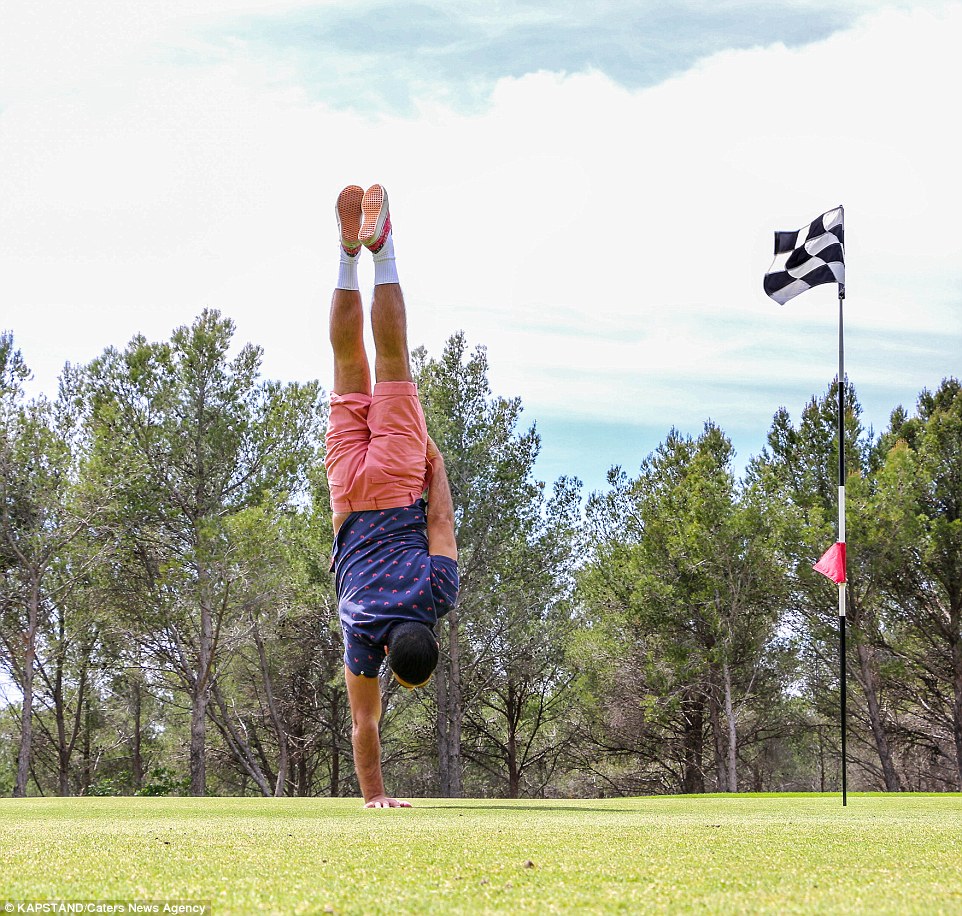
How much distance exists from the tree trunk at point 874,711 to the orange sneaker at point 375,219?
26196mm

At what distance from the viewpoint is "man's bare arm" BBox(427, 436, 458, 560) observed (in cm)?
666

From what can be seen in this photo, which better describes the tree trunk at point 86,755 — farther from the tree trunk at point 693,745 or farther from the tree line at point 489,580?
the tree trunk at point 693,745

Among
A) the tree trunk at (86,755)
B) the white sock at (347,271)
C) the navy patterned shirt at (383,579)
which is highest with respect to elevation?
the white sock at (347,271)

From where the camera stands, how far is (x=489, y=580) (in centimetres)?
3023

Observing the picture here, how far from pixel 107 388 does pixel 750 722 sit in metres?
22.4

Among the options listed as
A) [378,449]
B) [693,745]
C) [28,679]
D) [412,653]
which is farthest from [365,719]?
[693,745]

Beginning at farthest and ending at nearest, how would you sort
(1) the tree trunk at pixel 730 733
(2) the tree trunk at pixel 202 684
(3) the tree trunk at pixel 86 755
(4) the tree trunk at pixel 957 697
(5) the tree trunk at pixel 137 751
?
(3) the tree trunk at pixel 86 755, (5) the tree trunk at pixel 137 751, (1) the tree trunk at pixel 730 733, (4) the tree trunk at pixel 957 697, (2) the tree trunk at pixel 202 684

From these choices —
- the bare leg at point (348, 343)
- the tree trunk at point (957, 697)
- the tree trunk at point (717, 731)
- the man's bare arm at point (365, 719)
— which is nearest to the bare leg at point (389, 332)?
the bare leg at point (348, 343)

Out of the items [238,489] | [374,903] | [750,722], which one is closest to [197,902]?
[374,903]

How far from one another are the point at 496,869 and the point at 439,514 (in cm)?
384

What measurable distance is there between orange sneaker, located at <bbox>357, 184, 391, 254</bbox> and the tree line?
2118 centimetres

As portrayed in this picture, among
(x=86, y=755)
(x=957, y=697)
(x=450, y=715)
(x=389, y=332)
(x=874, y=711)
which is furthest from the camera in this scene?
(x=86, y=755)

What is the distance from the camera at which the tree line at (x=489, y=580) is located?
2798cm

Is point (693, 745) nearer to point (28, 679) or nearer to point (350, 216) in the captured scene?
point (28, 679)
